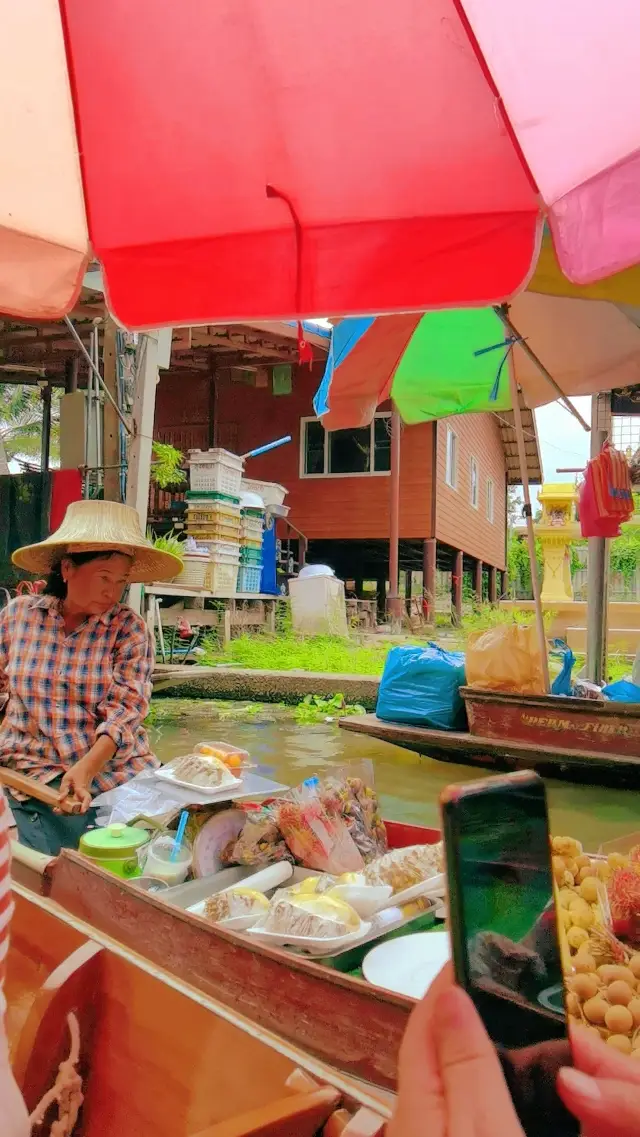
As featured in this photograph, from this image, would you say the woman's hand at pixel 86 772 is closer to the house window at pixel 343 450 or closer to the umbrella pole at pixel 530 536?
the umbrella pole at pixel 530 536

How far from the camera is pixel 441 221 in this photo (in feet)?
7.34

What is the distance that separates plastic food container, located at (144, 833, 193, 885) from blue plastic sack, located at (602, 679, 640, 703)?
375 centimetres

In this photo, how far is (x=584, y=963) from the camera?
69.6 inches

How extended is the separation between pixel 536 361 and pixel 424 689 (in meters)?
2.81

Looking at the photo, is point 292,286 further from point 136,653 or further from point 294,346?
point 294,346

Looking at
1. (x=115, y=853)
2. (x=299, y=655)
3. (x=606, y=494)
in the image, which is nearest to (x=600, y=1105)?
(x=115, y=853)

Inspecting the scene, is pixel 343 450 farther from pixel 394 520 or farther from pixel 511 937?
pixel 511 937

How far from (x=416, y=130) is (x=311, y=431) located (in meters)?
14.7

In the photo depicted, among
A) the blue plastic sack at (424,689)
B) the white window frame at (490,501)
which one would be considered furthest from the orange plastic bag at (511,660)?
the white window frame at (490,501)

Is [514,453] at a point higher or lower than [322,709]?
higher

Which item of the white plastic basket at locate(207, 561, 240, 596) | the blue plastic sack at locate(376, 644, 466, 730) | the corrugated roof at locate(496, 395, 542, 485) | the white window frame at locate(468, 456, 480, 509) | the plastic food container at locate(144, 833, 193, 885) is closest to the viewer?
the plastic food container at locate(144, 833, 193, 885)

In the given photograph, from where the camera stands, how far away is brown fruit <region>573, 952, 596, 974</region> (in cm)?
175

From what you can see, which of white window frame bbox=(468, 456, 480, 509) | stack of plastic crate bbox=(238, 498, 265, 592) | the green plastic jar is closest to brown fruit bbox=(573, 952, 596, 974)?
the green plastic jar

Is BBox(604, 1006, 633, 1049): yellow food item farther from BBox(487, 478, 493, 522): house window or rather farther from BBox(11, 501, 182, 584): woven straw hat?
BBox(487, 478, 493, 522): house window
